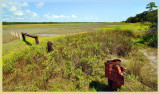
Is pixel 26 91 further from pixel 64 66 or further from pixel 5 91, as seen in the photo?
pixel 64 66

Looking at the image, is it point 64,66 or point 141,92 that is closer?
point 141,92

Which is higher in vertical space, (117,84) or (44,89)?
(117,84)

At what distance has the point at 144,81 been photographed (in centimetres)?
288

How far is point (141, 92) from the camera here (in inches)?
87.5

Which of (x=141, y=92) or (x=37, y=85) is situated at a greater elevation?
(x=141, y=92)

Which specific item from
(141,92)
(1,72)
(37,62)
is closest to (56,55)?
(37,62)

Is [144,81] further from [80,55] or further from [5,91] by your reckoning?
[5,91]

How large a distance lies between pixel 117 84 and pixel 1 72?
3997mm

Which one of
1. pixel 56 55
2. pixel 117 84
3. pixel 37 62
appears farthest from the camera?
pixel 56 55

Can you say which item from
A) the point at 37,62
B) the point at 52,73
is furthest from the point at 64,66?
the point at 37,62

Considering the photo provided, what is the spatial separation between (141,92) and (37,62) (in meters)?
3.79

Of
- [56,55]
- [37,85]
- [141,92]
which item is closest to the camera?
[141,92]

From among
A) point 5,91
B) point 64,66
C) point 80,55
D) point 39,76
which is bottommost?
point 5,91

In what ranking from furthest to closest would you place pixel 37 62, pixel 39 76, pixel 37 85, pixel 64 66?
pixel 37 62 → pixel 64 66 → pixel 39 76 → pixel 37 85
